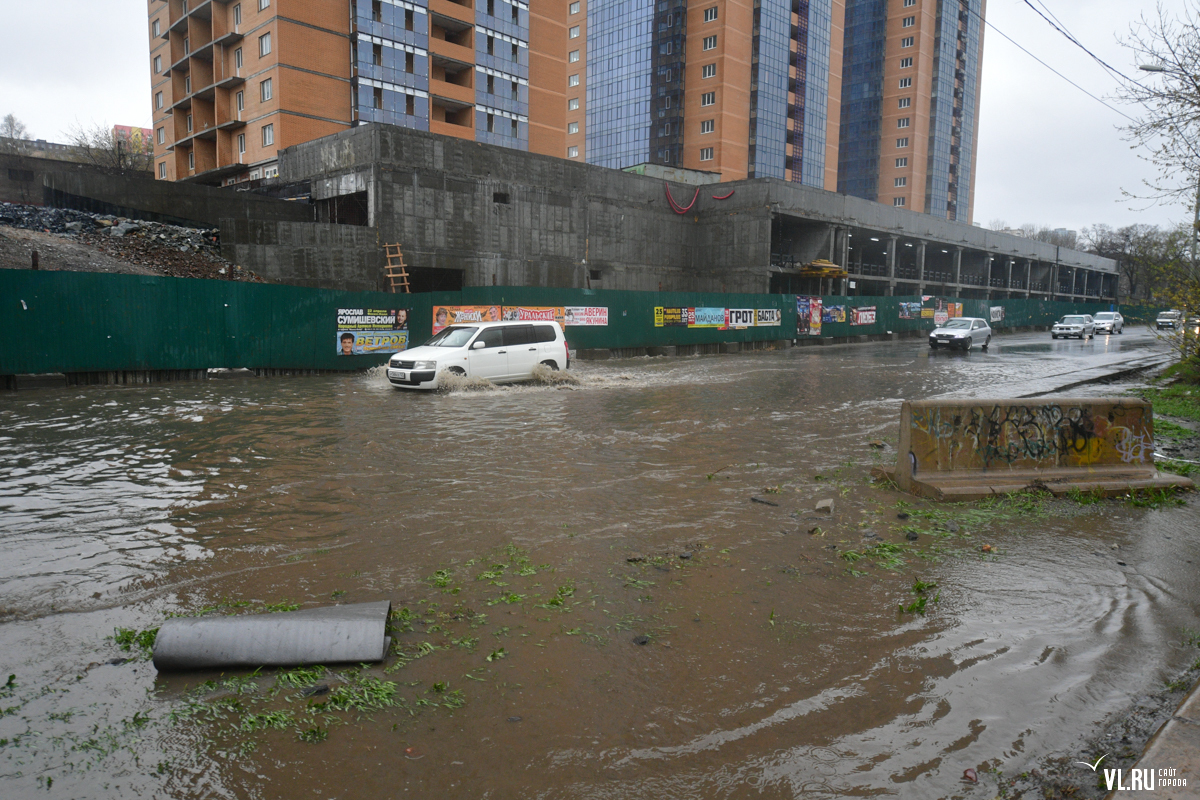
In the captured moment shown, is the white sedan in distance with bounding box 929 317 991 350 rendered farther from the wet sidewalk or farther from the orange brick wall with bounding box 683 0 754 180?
the orange brick wall with bounding box 683 0 754 180

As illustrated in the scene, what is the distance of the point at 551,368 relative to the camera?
18516 millimetres

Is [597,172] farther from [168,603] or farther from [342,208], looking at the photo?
[168,603]

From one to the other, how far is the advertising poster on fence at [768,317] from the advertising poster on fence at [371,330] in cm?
1965

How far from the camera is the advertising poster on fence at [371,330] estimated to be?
20922 mm

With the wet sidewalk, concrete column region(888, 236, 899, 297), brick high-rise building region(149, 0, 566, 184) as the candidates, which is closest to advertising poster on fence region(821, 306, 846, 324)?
concrete column region(888, 236, 899, 297)

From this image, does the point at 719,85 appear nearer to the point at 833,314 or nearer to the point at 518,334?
the point at 833,314

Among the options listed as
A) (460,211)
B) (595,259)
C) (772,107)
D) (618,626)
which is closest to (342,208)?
(460,211)

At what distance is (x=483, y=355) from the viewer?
56.0ft

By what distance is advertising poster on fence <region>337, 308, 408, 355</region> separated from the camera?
68.6ft

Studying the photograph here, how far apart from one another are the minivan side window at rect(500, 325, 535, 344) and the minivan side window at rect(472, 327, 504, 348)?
0.16 meters

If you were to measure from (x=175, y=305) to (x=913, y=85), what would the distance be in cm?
10711

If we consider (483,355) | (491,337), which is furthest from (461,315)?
(483,355)

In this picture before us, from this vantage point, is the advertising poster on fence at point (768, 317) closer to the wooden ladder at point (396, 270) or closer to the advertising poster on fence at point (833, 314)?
the advertising poster on fence at point (833, 314)

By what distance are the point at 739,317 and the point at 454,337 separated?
67.8 feet
